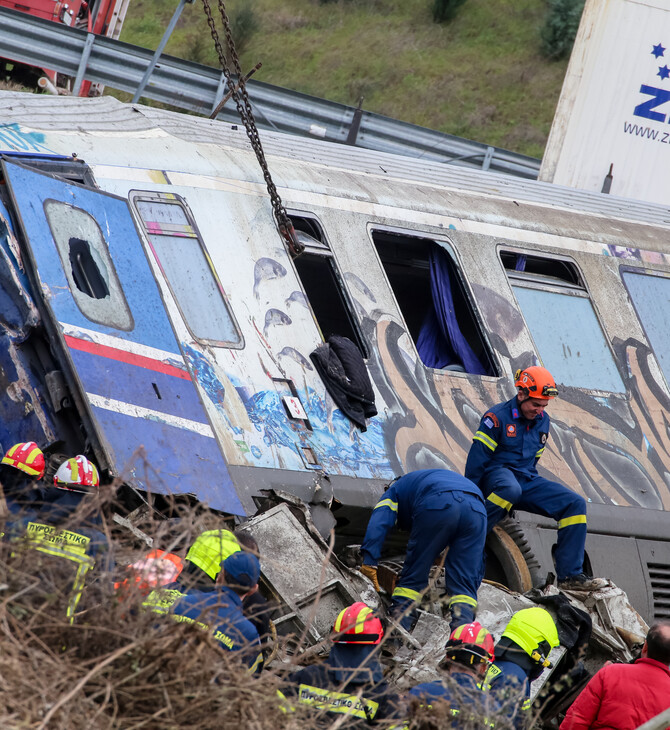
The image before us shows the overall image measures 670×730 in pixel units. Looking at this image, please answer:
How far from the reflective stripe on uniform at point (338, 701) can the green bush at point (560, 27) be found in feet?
100

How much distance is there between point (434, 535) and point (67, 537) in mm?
2663

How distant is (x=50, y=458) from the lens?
22.5 ft

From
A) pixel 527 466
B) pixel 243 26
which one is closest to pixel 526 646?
pixel 527 466

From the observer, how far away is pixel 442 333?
396 inches

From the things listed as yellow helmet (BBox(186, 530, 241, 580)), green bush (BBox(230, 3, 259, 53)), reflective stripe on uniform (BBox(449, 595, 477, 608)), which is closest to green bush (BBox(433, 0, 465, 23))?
green bush (BBox(230, 3, 259, 53))

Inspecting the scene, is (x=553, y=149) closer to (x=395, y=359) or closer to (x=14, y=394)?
(x=395, y=359)

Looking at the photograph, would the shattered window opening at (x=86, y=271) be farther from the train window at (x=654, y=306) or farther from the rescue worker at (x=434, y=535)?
the train window at (x=654, y=306)

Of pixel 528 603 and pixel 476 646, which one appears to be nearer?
pixel 476 646

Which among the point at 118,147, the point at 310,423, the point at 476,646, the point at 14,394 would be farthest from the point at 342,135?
the point at 476,646

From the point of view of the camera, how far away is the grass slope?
3098 cm

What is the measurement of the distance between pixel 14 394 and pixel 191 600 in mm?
2773

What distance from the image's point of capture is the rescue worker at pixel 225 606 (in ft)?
14.4

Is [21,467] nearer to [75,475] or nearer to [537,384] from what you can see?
[75,475]

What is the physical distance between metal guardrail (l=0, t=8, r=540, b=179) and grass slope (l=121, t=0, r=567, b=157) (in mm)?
14497
